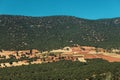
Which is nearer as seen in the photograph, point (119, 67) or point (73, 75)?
point (73, 75)

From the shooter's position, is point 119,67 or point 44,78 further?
point 119,67

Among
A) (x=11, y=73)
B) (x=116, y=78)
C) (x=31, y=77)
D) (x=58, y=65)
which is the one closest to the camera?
(x=116, y=78)

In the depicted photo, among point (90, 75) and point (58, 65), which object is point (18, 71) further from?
point (90, 75)

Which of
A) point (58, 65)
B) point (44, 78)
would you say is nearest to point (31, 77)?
point (44, 78)

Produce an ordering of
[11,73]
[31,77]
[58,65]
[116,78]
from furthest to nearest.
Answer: [58,65], [11,73], [31,77], [116,78]

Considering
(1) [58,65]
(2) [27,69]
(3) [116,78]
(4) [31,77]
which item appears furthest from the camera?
(1) [58,65]

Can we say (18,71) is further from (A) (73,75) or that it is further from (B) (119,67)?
(B) (119,67)

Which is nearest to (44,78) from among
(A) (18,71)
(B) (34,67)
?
(A) (18,71)

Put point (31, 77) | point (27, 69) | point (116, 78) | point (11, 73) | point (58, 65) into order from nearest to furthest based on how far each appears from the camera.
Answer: point (116, 78), point (31, 77), point (11, 73), point (27, 69), point (58, 65)
